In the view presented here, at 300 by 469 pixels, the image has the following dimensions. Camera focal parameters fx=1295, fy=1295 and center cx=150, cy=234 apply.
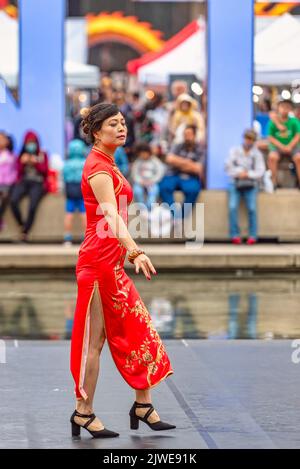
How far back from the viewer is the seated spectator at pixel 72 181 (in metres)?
19.8

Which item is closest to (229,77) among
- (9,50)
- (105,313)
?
(9,50)

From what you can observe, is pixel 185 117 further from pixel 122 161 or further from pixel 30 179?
pixel 30 179

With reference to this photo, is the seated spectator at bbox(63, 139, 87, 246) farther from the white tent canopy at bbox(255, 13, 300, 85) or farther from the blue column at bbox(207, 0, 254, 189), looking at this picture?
the white tent canopy at bbox(255, 13, 300, 85)

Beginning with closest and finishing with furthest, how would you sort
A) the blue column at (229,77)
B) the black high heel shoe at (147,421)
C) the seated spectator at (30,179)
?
the black high heel shoe at (147,421) → the seated spectator at (30,179) → the blue column at (229,77)

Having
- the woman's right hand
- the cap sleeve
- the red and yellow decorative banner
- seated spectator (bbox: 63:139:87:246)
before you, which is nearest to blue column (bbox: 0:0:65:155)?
seated spectator (bbox: 63:139:87:246)

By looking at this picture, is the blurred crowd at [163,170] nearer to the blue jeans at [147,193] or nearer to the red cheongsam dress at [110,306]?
the blue jeans at [147,193]

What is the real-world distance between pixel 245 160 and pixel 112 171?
44.1 ft

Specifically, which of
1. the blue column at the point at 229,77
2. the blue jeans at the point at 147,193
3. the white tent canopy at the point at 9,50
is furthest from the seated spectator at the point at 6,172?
the blue column at the point at 229,77

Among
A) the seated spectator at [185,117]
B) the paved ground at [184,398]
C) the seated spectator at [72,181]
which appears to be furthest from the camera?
the seated spectator at [185,117]

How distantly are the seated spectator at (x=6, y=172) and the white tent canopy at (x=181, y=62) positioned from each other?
393cm

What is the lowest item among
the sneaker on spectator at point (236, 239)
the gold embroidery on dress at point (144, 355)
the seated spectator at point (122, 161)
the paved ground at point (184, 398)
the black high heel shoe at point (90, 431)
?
the paved ground at point (184, 398)

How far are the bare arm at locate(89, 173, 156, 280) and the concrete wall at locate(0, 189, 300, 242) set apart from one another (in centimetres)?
1331

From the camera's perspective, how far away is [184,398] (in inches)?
328

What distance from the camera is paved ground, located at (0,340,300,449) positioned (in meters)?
7.02
